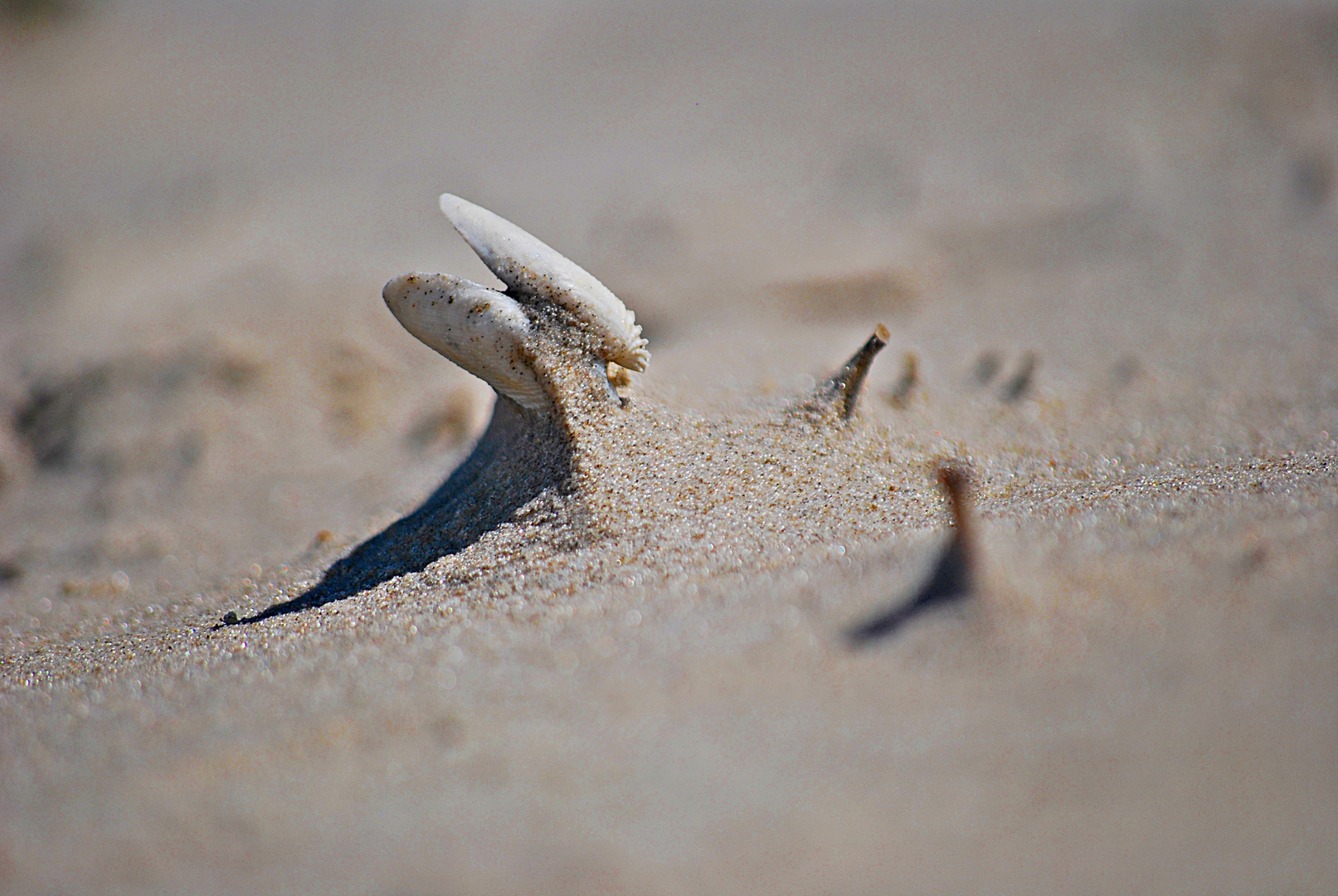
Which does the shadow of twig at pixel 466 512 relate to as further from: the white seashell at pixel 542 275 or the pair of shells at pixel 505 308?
the white seashell at pixel 542 275

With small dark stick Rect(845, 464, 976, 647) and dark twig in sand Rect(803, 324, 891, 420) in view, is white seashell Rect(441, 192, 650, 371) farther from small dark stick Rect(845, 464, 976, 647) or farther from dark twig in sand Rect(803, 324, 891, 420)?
small dark stick Rect(845, 464, 976, 647)

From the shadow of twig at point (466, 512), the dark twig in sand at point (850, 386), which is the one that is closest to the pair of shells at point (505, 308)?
the shadow of twig at point (466, 512)

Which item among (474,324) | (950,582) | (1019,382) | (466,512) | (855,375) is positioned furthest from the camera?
(1019,382)

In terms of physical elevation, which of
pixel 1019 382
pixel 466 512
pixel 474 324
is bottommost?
pixel 466 512

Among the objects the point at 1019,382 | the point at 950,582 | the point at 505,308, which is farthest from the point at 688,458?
the point at 1019,382

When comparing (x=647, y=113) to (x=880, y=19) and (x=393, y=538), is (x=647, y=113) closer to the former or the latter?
(x=880, y=19)

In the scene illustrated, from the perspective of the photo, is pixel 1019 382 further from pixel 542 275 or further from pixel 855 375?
pixel 542 275

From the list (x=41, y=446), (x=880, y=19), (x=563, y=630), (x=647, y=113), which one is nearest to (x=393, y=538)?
(x=563, y=630)
